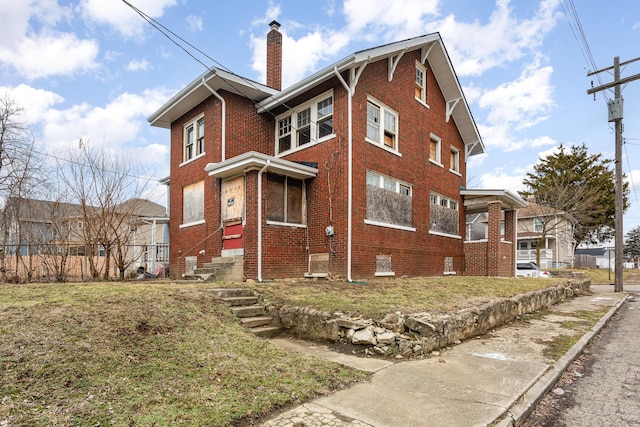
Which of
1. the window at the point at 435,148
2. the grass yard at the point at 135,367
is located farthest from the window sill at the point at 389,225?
the grass yard at the point at 135,367

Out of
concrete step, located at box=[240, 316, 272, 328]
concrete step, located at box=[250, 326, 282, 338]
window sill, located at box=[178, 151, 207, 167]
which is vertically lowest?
concrete step, located at box=[250, 326, 282, 338]

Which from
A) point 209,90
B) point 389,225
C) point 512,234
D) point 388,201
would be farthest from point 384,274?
point 512,234

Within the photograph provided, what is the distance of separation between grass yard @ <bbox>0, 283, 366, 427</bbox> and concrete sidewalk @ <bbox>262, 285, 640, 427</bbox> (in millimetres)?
391

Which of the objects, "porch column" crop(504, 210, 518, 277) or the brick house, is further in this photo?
"porch column" crop(504, 210, 518, 277)

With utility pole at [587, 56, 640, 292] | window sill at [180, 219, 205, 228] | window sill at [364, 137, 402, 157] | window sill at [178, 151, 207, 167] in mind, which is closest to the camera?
window sill at [364, 137, 402, 157]

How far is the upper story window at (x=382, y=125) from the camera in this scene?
1266cm

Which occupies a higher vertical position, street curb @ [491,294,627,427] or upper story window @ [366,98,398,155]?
upper story window @ [366,98,398,155]

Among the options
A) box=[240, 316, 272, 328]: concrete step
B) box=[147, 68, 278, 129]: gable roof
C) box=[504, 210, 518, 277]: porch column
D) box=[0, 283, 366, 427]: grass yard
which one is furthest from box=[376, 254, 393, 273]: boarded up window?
box=[504, 210, 518, 277]: porch column

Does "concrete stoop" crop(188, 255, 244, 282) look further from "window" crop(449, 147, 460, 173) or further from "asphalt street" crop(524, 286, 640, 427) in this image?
"window" crop(449, 147, 460, 173)

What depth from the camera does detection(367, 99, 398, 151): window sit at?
41.5ft

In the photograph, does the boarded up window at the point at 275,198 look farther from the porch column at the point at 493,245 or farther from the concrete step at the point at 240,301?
the porch column at the point at 493,245

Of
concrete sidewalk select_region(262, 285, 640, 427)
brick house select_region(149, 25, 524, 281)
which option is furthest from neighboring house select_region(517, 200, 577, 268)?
concrete sidewalk select_region(262, 285, 640, 427)

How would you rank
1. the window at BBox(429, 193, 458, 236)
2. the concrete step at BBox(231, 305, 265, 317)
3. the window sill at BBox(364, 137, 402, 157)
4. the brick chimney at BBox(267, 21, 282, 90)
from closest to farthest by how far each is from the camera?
the concrete step at BBox(231, 305, 265, 317) < the window sill at BBox(364, 137, 402, 157) < the brick chimney at BBox(267, 21, 282, 90) < the window at BBox(429, 193, 458, 236)

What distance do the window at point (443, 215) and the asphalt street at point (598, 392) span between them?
8.68 meters
